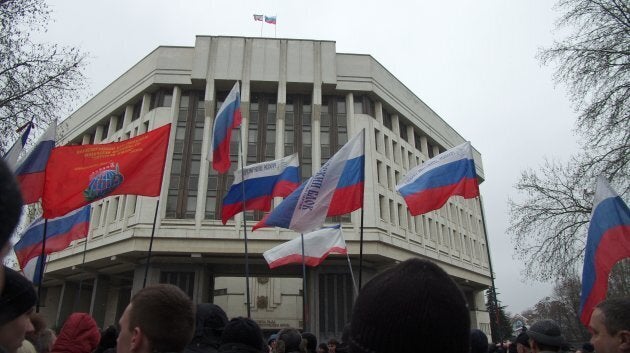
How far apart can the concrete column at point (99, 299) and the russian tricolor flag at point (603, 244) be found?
2897cm

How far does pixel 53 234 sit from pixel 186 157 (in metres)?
17.8

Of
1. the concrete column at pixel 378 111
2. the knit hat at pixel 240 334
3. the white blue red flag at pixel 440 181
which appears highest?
the concrete column at pixel 378 111

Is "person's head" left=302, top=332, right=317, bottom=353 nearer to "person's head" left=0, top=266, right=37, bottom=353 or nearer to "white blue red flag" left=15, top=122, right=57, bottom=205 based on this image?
"person's head" left=0, top=266, right=37, bottom=353

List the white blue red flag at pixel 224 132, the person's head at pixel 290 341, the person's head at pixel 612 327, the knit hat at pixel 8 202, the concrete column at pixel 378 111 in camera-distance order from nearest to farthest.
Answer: the knit hat at pixel 8 202 → the person's head at pixel 612 327 → the person's head at pixel 290 341 → the white blue red flag at pixel 224 132 → the concrete column at pixel 378 111

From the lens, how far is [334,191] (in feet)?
29.9

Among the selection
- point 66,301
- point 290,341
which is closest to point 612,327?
point 290,341

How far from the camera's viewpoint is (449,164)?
30.5 ft

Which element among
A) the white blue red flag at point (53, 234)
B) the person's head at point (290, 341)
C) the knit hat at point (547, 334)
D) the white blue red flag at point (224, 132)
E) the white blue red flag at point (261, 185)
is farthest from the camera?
the white blue red flag at point (261, 185)

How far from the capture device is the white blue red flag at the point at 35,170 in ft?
24.3

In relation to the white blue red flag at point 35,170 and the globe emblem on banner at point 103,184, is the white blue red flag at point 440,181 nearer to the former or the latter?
the globe emblem on banner at point 103,184

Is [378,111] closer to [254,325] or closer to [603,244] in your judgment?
[603,244]

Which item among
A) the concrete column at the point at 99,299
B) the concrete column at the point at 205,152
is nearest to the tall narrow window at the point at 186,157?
the concrete column at the point at 205,152

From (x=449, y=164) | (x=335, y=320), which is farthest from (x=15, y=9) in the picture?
(x=335, y=320)

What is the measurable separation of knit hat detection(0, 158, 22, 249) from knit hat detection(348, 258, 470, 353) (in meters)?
0.78
